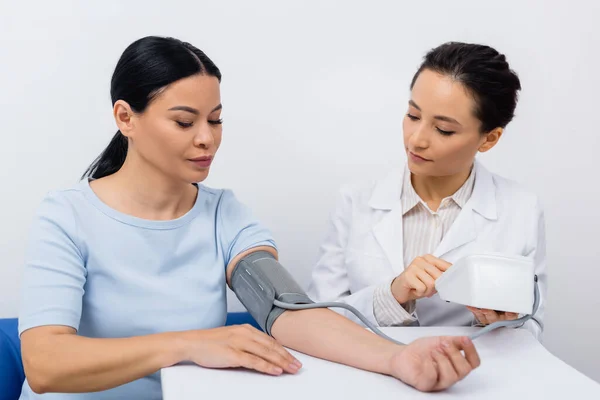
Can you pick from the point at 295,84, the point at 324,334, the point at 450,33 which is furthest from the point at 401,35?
the point at 324,334

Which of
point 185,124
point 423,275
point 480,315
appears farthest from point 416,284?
point 185,124

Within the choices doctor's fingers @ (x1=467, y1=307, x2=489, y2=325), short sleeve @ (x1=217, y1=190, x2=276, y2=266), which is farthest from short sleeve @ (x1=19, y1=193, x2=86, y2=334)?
doctor's fingers @ (x1=467, y1=307, x2=489, y2=325)

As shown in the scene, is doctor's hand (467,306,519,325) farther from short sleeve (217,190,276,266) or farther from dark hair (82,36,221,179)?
dark hair (82,36,221,179)

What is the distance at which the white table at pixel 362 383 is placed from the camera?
1.07 m

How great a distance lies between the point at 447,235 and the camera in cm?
170

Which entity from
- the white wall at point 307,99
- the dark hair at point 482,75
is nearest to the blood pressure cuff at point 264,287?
the dark hair at point 482,75

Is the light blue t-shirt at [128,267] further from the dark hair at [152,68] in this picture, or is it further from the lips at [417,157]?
the lips at [417,157]

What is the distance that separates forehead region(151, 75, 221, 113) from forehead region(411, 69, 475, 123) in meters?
0.48

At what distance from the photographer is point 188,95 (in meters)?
1.36

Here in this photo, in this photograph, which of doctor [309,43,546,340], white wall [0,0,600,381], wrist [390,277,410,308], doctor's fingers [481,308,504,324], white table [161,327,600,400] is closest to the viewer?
white table [161,327,600,400]

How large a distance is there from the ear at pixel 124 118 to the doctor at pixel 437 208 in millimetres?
577

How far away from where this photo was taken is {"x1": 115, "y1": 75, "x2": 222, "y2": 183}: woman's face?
1358 mm

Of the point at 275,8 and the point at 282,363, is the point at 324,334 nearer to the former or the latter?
the point at 282,363

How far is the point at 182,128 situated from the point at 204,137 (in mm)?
42
